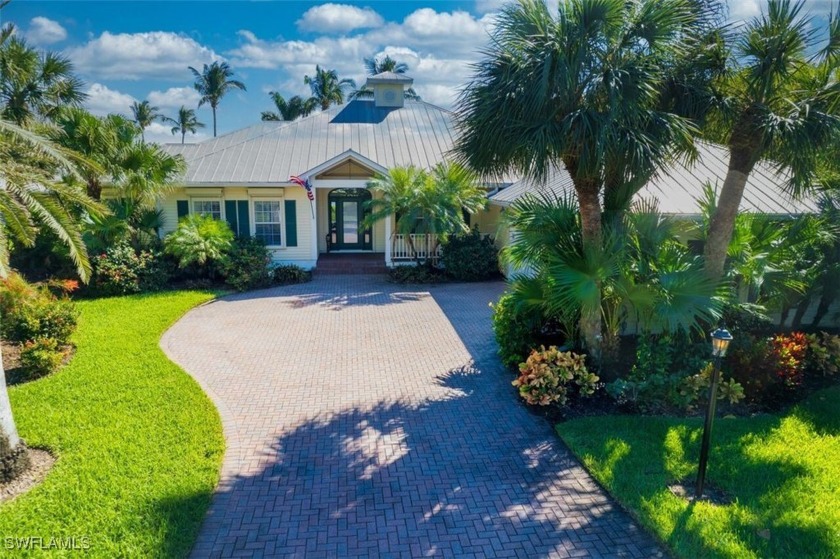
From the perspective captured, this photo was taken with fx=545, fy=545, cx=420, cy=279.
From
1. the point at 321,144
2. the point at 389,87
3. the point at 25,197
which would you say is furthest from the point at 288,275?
the point at 389,87

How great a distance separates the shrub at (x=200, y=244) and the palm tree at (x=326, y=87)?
113 ft

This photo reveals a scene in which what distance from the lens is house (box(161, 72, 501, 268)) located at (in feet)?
61.5

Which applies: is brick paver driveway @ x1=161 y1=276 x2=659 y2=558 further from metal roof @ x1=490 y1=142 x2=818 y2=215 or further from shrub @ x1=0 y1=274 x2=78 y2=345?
metal roof @ x1=490 y1=142 x2=818 y2=215

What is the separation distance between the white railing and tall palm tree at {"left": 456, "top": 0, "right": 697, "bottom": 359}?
10527mm

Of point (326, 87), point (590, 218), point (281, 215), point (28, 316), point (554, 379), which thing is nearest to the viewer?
point (554, 379)

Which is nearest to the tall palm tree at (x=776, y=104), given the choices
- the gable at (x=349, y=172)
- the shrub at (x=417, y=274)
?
the shrub at (x=417, y=274)

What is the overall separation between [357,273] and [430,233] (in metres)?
3.45

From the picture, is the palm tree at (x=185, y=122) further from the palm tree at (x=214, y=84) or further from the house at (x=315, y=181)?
the house at (x=315, y=181)

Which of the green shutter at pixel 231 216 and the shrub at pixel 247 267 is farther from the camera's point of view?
the green shutter at pixel 231 216

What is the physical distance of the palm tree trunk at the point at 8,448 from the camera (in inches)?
241

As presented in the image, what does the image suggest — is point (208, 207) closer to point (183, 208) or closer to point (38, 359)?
point (183, 208)

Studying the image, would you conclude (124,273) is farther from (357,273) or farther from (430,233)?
(430,233)

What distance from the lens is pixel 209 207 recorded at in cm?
1908

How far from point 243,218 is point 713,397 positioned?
16.6m
